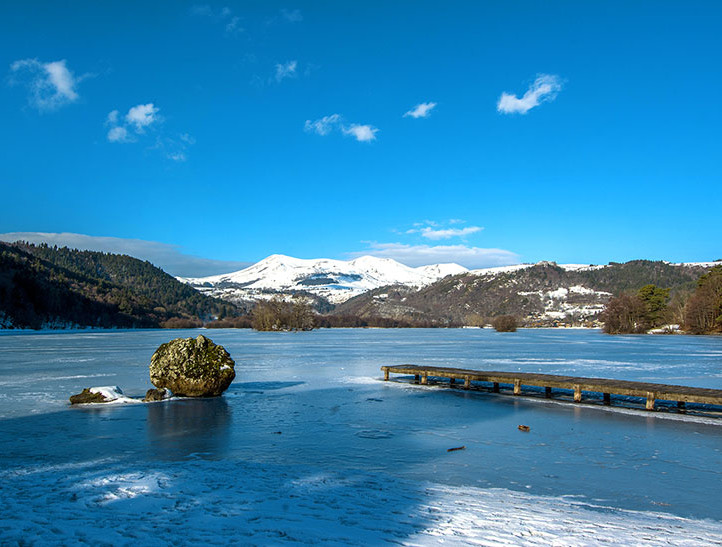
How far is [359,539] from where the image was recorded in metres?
5.86

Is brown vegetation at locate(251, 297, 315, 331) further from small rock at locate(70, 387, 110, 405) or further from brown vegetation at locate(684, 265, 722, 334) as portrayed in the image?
small rock at locate(70, 387, 110, 405)

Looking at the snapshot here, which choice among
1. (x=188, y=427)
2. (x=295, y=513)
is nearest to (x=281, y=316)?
(x=188, y=427)

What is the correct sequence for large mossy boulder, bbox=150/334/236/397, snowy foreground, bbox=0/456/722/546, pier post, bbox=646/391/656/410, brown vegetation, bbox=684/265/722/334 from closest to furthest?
snowy foreground, bbox=0/456/722/546
pier post, bbox=646/391/656/410
large mossy boulder, bbox=150/334/236/397
brown vegetation, bbox=684/265/722/334

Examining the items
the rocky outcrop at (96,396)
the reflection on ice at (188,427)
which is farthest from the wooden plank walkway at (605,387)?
the rocky outcrop at (96,396)

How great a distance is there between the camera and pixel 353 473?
8.73 metres

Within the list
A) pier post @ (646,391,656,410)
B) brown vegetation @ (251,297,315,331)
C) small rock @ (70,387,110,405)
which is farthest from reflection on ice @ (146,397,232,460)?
brown vegetation @ (251,297,315,331)

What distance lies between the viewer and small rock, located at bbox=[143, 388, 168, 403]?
16.7 m

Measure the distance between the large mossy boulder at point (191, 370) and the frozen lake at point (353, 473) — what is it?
38.7 inches

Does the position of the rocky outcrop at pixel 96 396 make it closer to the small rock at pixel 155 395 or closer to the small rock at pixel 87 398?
the small rock at pixel 87 398

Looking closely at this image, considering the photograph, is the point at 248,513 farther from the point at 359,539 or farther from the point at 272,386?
the point at 272,386

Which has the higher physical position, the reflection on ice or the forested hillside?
the forested hillside

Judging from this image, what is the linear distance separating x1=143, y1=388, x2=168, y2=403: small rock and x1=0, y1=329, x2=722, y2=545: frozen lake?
2.98ft


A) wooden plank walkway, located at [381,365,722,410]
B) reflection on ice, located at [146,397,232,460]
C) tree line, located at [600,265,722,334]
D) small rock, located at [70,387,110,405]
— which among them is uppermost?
tree line, located at [600,265,722,334]

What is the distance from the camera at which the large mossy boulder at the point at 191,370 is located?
1775 centimetres
